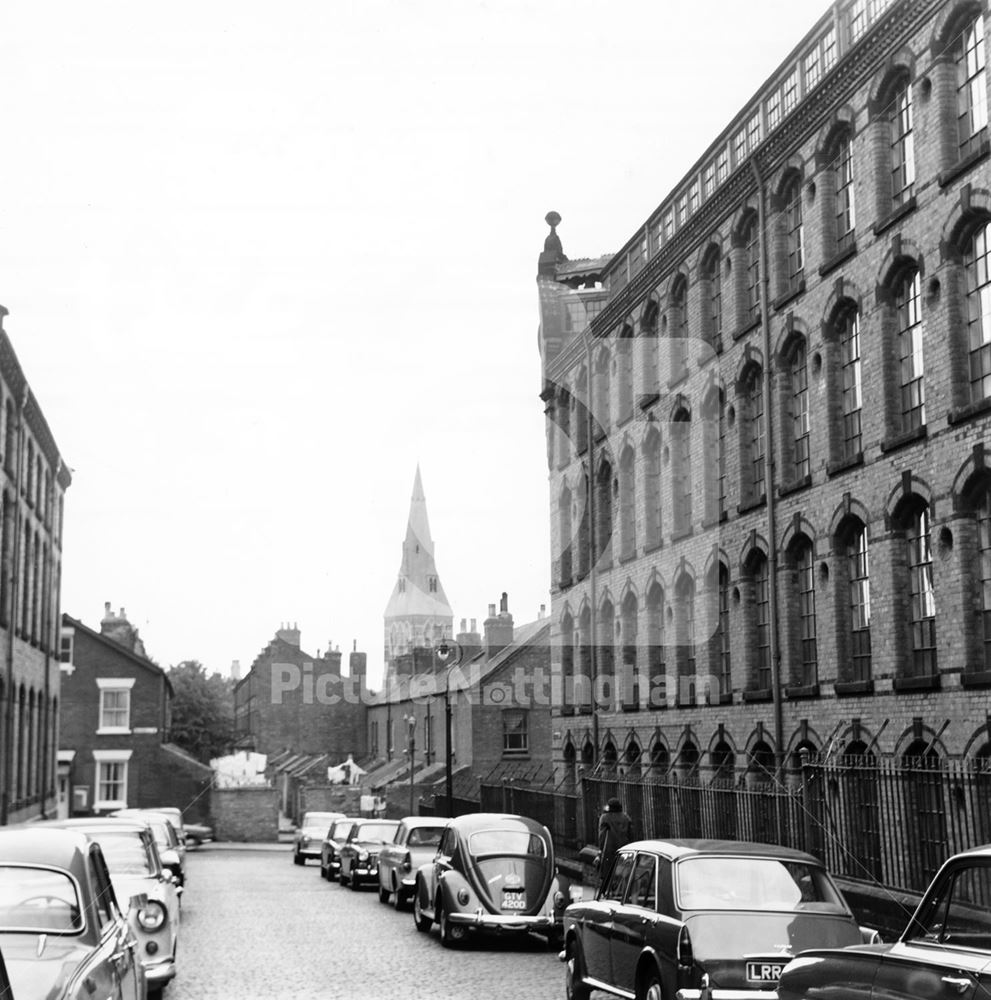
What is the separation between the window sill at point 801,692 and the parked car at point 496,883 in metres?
7.22

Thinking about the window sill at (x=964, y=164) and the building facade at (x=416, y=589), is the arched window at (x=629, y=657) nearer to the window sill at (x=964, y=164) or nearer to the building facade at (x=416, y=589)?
the window sill at (x=964, y=164)

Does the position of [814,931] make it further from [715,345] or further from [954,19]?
[715,345]

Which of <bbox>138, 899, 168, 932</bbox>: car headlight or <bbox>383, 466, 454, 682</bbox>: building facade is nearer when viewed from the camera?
<bbox>138, 899, 168, 932</bbox>: car headlight

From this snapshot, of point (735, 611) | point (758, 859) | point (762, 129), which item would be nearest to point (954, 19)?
point (762, 129)

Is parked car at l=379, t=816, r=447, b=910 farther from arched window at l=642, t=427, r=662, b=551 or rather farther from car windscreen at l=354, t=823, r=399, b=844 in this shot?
arched window at l=642, t=427, r=662, b=551

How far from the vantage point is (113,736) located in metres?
59.5

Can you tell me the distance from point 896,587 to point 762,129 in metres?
10.9

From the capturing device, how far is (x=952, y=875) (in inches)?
278

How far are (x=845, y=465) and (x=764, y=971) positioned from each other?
14442mm

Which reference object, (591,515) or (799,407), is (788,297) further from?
(591,515)

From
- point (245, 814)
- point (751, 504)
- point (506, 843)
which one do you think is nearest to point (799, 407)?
point (751, 504)

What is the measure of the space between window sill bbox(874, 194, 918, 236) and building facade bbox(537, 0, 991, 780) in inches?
2.1

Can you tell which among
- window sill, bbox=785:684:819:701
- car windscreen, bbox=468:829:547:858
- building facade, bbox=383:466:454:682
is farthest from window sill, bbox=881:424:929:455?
building facade, bbox=383:466:454:682

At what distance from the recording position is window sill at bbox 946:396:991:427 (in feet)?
62.8
